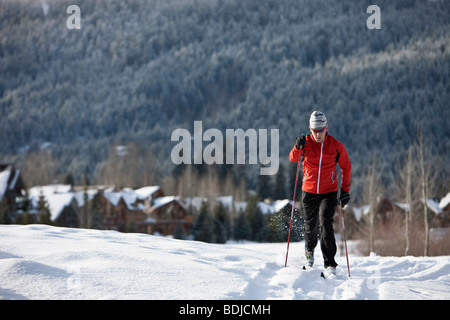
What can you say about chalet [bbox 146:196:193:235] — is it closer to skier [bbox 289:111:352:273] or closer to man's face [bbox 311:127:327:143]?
skier [bbox 289:111:352:273]

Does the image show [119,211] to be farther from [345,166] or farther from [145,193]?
[345,166]

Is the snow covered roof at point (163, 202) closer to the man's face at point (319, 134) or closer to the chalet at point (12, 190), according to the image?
the chalet at point (12, 190)

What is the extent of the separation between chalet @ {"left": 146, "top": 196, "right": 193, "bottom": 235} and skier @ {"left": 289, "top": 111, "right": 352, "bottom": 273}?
1732 inches

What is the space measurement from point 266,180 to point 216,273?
59.5 m

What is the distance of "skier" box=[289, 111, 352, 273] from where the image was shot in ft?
19.1

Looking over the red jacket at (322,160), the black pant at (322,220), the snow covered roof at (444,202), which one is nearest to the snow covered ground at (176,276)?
the black pant at (322,220)

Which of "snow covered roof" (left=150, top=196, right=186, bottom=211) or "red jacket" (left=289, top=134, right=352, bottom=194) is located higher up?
"red jacket" (left=289, top=134, right=352, bottom=194)

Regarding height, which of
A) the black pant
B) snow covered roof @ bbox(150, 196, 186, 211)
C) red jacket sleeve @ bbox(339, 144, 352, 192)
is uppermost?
red jacket sleeve @ bbox(339, 144, 352, 192)

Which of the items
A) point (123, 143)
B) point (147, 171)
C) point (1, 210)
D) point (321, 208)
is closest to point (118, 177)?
point (147, 171)

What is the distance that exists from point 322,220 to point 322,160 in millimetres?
805

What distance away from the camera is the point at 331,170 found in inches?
235

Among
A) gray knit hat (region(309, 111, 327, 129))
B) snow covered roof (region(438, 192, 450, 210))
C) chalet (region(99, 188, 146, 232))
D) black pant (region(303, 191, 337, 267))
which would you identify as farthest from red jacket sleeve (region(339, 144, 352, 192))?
chalet (region(99, 188, 146, 232))
